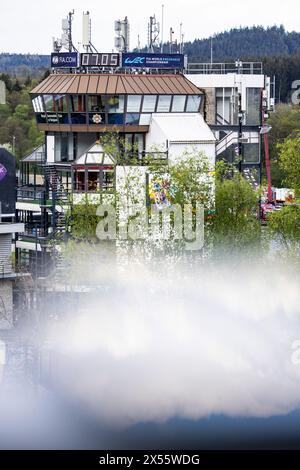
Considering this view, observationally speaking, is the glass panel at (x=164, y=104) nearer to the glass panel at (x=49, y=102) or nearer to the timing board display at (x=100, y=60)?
the timing board display at (x=100, y=60)

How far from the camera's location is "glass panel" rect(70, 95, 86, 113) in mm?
53219

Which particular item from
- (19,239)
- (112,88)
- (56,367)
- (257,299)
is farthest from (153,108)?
(56,367)

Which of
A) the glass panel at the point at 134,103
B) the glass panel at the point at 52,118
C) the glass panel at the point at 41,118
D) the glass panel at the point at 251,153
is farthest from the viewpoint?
the glass panel at the point at 251,153

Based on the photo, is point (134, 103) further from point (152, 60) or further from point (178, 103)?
point (152, 60)

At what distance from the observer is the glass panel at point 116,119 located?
175 feet

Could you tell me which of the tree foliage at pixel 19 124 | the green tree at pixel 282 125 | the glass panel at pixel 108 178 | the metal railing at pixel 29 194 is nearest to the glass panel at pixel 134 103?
the metal railing at pixel 29 194

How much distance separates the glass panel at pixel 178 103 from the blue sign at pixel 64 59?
435 centimetres

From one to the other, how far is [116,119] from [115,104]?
25.3 inches

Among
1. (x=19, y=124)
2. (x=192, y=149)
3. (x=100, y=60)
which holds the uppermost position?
(x=100, y=60)

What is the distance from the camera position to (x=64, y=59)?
54250 millimetres

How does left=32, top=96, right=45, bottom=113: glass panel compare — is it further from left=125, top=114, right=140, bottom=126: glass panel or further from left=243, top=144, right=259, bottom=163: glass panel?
left=243, top=144, right=259, bottom=163: glass panel

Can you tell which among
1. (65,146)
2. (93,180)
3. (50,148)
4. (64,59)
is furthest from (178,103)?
(93,180)

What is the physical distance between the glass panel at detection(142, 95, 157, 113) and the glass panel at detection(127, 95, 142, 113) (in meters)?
0.22
